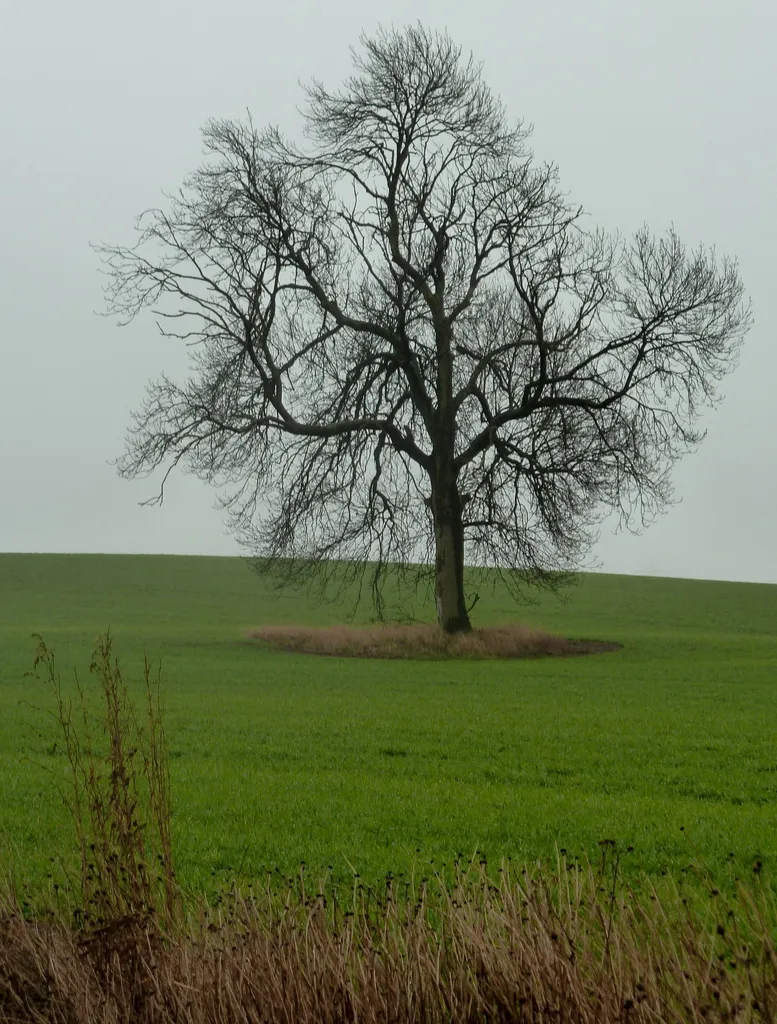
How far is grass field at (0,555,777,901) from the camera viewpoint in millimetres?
9055

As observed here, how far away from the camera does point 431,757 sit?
44.1 ft

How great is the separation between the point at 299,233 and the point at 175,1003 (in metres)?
25.5

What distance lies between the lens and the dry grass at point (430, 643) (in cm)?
2858

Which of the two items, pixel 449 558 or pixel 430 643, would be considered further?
pixel 449 558

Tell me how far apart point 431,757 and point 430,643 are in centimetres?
1575

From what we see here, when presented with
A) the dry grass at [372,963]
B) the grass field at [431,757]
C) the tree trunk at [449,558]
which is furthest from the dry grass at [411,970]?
the tree trunk at [449,558]

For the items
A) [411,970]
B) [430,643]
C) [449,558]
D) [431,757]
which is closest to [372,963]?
[411,970]

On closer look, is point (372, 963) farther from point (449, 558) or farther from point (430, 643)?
point (449, 558)

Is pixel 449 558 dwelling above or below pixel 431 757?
above

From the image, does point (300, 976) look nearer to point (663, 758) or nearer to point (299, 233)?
point (663, 758)

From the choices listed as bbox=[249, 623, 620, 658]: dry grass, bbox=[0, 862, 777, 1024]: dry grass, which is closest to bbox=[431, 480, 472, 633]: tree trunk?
bbox=[249, 623, 620, 658]: dry grass

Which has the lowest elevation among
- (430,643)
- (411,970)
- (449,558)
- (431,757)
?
(431,757)

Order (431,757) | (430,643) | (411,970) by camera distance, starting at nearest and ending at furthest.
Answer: (411,970) < (431,757) < (430,643)

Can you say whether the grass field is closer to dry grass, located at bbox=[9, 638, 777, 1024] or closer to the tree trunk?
dry grass, located at bbox=[9, 638, 777, 1024]
